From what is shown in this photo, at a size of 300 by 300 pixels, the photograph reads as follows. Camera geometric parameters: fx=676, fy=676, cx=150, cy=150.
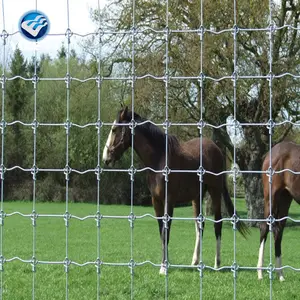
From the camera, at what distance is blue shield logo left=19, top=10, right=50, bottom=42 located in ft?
16.0

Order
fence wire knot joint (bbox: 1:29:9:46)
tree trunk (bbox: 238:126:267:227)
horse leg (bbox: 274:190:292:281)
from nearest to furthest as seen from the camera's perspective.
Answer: fence wire knot joint (bbox: 1:29:9:46) → horse leg (bbox: 274:190:292:281) → tree trunk (bbox: 238:126:267:227)

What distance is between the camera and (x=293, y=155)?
780 cm

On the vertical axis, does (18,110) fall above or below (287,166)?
above

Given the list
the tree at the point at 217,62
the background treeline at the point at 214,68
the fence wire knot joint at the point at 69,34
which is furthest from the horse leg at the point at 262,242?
the tree at the point at 217,62

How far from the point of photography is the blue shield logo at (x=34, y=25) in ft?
16.0

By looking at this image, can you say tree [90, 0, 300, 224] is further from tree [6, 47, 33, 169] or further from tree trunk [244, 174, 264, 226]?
tree [6, 47, 33, 169]

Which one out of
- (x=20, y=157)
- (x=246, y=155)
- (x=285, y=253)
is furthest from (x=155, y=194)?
(x=20, y=157)

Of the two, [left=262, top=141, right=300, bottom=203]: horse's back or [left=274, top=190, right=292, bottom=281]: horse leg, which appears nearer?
[left=262, top=141, right=300, bottom=203]: horse's back

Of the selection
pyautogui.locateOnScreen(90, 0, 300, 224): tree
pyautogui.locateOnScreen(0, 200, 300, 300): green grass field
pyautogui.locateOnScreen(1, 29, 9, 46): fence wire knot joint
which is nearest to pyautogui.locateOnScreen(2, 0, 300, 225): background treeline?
pyautogui.locateOnScreen(90, 0, 300, 224): tree

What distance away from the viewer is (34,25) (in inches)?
192

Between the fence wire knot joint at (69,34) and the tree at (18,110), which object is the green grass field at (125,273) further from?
the tree at (18,110)

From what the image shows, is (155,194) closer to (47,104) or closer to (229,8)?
(229,8)

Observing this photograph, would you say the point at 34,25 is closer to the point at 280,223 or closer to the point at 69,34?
the point at 69,34

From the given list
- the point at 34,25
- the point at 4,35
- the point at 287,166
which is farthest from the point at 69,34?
the point at 287,166
